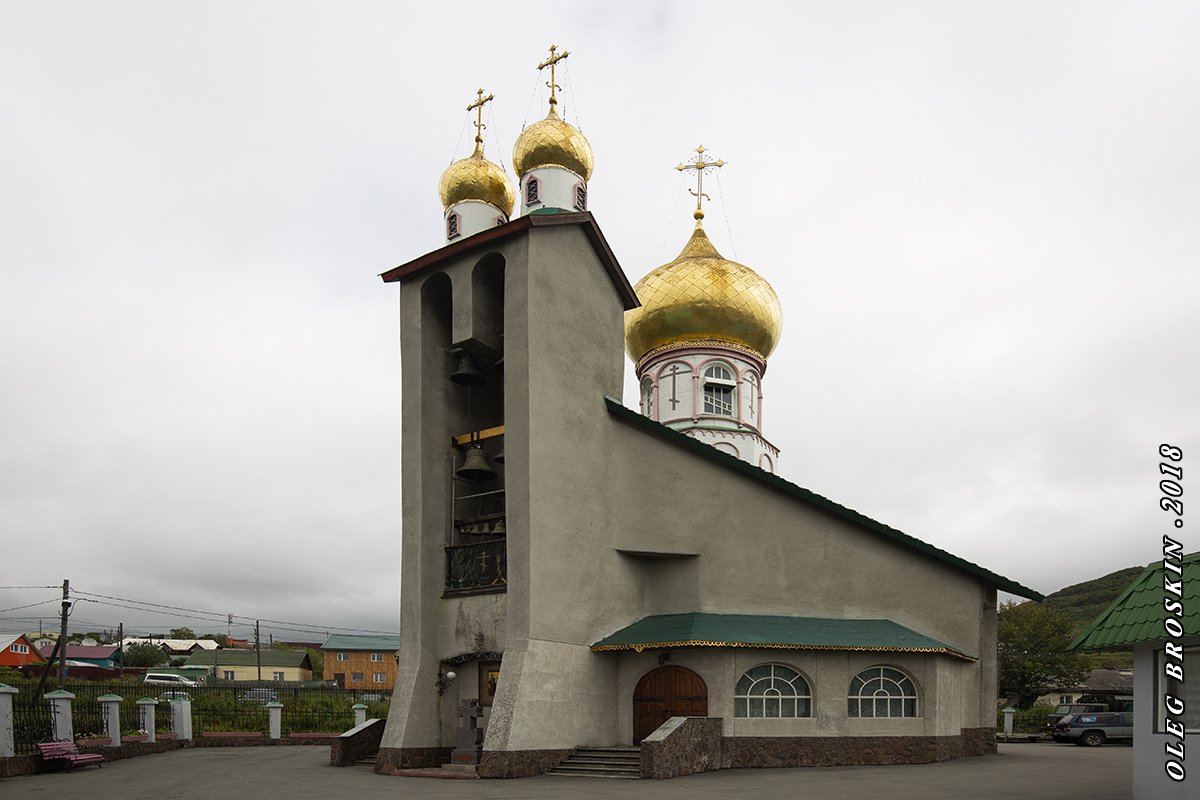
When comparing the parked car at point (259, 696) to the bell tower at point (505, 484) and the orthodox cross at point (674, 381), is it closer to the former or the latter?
the bell tower at point (505, 484)

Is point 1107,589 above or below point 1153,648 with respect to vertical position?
below

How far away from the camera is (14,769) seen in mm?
18359

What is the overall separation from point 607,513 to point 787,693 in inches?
198

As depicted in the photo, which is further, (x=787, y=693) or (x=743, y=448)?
(x=743, y=448)

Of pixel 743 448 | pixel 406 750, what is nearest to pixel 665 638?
pixel 406 750

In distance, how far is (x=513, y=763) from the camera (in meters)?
17.2

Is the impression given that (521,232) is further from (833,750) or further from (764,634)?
(833,750)

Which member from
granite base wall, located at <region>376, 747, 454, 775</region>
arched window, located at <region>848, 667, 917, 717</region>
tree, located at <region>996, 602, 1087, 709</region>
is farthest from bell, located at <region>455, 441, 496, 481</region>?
tree, located at <region>996, 602, 1087, 709</region>

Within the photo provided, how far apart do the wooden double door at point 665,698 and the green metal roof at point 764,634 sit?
897 mm

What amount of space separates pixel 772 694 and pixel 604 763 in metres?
3.76

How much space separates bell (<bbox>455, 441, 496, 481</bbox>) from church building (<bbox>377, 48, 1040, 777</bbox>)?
2.7 inches

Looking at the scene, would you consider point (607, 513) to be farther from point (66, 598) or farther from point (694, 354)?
point (66, 598)

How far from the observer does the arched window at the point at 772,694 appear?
19.2 meters

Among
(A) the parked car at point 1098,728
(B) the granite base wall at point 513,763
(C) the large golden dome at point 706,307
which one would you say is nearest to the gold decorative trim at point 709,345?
(C) the large golden dome at point 706,307
